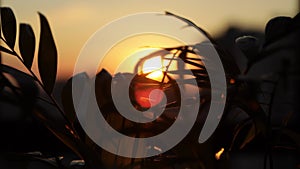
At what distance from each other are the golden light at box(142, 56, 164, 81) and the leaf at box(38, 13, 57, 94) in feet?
0.29

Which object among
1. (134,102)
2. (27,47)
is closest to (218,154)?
(134,102)

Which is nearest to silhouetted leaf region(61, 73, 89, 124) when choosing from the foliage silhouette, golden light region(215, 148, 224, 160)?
the foliage silhouette

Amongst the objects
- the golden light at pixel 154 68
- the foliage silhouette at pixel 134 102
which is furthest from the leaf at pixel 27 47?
the golden light at pixel 154 68

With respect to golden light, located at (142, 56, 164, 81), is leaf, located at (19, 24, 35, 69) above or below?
above

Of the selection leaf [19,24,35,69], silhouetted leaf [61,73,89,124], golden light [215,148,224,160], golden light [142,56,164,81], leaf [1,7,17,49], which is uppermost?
leaf [1,7,17,49]

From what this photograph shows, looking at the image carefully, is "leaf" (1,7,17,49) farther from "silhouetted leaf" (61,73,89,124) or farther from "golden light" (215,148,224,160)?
"golden light" (215,148,224,160)

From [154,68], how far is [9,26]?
145 millimetres

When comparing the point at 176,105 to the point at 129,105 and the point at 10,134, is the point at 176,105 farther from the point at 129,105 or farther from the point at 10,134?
the point at 10,134

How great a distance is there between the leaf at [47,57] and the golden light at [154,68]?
0.09 meters

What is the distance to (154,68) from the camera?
399 millimetres

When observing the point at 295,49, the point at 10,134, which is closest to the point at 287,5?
the point at 295,49

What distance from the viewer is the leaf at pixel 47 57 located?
1.22 feet

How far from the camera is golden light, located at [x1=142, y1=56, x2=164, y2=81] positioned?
397mm

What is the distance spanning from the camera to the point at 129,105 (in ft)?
1.29
